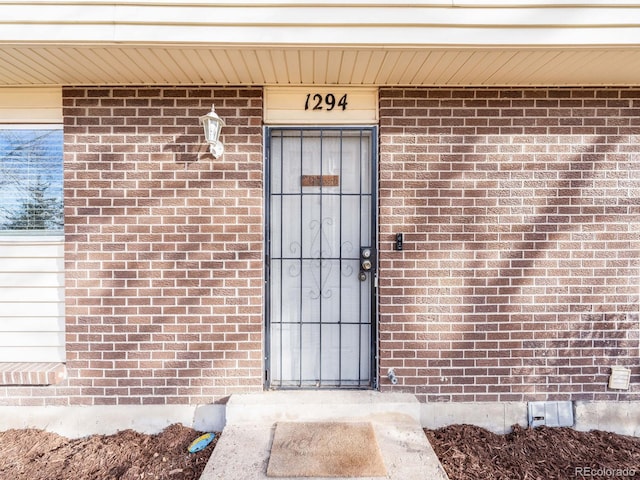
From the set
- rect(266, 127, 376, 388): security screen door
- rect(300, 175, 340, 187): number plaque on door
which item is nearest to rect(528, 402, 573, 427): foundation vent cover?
rect(266, 127, 376, 388): security screen door

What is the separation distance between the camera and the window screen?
9.20ft

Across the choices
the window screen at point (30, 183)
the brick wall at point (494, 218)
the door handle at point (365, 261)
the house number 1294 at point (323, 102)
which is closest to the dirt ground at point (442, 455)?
the brick wall at point (494, 218)

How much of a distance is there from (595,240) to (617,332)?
0.75 m

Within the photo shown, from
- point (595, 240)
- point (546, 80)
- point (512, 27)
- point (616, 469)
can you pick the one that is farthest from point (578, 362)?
point (512, 27)

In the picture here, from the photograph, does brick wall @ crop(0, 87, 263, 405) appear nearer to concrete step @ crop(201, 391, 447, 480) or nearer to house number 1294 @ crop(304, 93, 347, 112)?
concrete step @ crop(201, 391, 447, 480)

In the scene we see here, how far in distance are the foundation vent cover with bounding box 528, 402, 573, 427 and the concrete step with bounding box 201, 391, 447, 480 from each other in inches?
38.2

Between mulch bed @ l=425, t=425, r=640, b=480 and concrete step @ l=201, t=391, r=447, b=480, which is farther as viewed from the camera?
mulch bed @ l=425, t=425, r=640, b=480

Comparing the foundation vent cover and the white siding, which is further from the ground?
the white siding

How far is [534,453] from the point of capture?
249 cm

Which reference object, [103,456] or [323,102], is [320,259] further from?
[103,456]

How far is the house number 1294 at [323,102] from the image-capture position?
108 inches

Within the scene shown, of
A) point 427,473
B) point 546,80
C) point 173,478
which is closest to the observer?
point 427,473

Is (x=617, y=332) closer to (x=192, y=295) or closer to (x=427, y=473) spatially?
(x=427, y=473)

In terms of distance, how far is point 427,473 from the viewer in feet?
6.70
